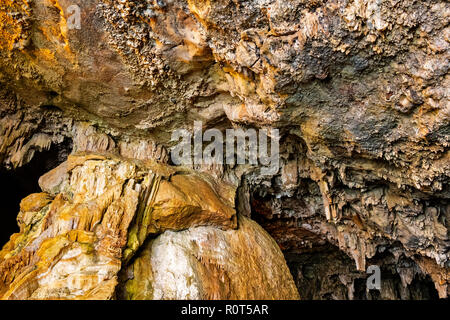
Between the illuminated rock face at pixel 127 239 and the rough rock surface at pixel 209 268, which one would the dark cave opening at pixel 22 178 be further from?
the rough rock surface at pixel 209 268

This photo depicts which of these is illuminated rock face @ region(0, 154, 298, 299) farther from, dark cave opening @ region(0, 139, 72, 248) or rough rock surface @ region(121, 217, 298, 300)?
dark cave opening @ region(0, 139, 72, 248)

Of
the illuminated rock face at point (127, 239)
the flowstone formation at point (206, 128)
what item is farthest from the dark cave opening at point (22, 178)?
the illuminated rock face at point (127, 239)

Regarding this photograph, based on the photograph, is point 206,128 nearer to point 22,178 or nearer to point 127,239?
point 127,239

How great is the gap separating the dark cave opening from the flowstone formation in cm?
6

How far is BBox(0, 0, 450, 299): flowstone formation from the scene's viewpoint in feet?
10.9

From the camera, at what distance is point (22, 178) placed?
641 cm

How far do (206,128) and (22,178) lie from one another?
3.98 metres

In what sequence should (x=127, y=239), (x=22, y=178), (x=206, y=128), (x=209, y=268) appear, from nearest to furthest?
(x=127, y=239) < (x=209, y=268) < (x=206, y=128) < (x=22, y=178)

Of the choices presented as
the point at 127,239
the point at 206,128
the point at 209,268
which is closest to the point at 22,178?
the point at 127,239

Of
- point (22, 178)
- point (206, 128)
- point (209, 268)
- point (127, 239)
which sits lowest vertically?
point (209, 268)

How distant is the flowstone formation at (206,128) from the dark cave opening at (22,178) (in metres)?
0.06

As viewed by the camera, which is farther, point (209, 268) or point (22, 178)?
point (22, 178)

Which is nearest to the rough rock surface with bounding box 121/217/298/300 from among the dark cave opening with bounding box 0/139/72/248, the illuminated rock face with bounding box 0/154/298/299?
the illuminated rock face with bounding box 0/154/298/299

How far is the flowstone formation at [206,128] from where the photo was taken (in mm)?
3324
